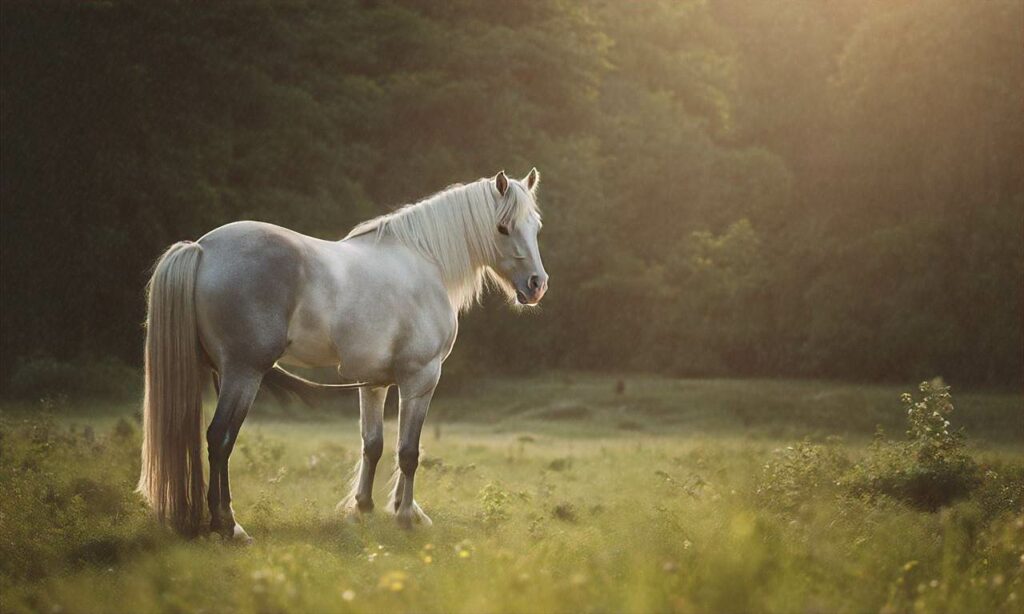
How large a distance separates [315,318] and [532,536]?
2351mm

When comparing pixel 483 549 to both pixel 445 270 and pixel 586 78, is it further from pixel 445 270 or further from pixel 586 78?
pixel 586 78

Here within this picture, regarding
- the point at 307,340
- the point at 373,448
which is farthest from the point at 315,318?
the point at 373,448

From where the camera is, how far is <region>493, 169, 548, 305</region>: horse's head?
960 centimetres

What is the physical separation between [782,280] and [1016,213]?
6.20 m

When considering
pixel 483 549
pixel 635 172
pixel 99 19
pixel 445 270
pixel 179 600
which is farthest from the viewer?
pixel 635 172

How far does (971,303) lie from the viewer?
74.6ft

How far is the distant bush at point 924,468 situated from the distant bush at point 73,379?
48.4 feet

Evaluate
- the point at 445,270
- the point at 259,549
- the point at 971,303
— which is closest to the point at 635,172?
the point at 971,303

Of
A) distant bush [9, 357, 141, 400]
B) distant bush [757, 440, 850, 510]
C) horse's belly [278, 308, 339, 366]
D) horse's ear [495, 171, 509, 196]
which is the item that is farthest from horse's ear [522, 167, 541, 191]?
distant bush [9, 357, 141, 400]

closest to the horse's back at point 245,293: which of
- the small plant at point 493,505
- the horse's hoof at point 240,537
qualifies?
the horse's hoof at point 240,537

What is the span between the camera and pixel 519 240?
967 cm

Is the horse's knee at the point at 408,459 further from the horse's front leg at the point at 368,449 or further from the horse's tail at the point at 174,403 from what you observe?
the horse's tail at the point at 174,403

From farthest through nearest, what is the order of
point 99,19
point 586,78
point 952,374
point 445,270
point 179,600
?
point 586,78
point 952,374
point 99,19
point 445,270
point 179,600

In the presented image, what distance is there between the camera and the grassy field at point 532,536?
6031 millimetres
